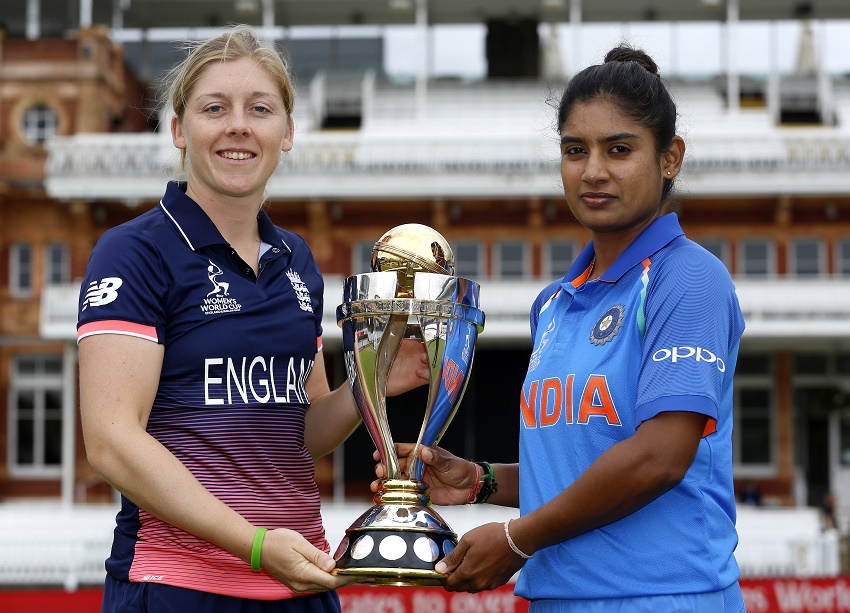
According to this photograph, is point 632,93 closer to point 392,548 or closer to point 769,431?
point 392,548

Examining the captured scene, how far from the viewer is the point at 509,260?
848 inches

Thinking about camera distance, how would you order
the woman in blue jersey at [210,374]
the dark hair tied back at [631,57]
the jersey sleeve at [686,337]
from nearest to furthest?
the jersey sleeve at [686,337] < the woman in blue jersey at [210,374] < the dark hair tied back at [631,57]

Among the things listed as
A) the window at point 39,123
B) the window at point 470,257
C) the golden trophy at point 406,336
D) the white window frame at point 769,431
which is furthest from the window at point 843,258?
the golden trophy at point 406,336

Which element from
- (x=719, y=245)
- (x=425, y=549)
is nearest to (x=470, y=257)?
(x=719, y=245)

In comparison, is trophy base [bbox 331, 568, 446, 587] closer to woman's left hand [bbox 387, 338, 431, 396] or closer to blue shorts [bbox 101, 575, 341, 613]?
blue shorts [bbox 101, 575, 341, 613]

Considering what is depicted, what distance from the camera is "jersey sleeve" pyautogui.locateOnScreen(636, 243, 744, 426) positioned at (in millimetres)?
2287

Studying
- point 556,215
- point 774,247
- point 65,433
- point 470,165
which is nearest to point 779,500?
point 774,247

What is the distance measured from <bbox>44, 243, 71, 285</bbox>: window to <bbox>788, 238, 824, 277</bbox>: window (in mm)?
13732

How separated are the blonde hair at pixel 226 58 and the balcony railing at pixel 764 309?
16.4m

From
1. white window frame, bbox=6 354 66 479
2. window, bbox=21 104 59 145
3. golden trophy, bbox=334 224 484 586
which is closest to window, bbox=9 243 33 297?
white window frame, bbox=6 354 66 479

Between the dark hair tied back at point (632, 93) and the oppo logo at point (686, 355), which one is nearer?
the oppo logo at point (686, 355)

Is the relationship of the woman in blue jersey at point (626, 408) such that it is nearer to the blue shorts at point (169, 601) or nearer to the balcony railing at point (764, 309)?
the blue shorts at point (169, 601)

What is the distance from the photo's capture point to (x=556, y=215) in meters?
21.1

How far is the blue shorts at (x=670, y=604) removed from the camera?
234 centimetres
